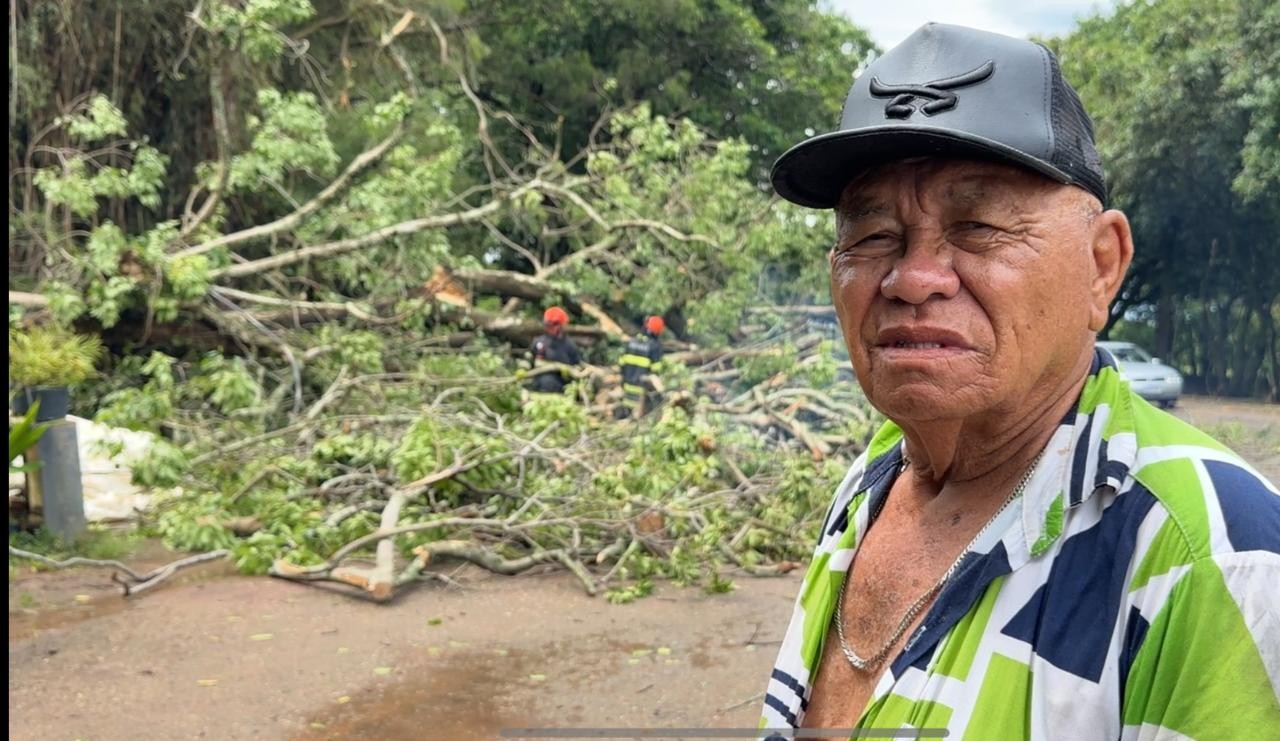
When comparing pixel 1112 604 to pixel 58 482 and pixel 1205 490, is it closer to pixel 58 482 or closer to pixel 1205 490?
pixel 1205 490

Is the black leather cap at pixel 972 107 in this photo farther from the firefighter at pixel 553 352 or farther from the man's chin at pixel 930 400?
the firefighter at pixel 553 352

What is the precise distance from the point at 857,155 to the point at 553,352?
25.3ft

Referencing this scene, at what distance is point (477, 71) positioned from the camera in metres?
12.0

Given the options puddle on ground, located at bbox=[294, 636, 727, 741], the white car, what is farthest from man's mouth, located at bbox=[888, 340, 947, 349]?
puddle on ground, located at bbox=[294, 636, 727, 741]

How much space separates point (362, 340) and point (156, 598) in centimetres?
282

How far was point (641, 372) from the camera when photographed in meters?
8.01

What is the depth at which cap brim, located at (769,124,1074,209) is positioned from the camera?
0.83m

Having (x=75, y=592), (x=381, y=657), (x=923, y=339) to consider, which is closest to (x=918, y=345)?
(x=923, y=339)

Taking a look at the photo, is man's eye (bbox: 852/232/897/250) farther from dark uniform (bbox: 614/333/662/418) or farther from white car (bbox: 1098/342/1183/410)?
dark uniform (bbox: 614/333/662/418)

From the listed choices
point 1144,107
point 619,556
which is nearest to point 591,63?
point 619,556

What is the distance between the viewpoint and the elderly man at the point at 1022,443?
0.75 metres

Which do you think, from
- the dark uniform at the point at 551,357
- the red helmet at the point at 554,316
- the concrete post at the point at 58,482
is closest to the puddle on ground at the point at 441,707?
the concrete post at the point at 58,482

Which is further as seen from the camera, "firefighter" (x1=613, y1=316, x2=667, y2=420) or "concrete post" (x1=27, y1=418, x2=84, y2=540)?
"firefighter" (x1=613, y1=316, x2=667, y2=420)

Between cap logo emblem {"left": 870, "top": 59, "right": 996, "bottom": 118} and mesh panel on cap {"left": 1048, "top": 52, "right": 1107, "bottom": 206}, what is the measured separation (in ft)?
0.21
